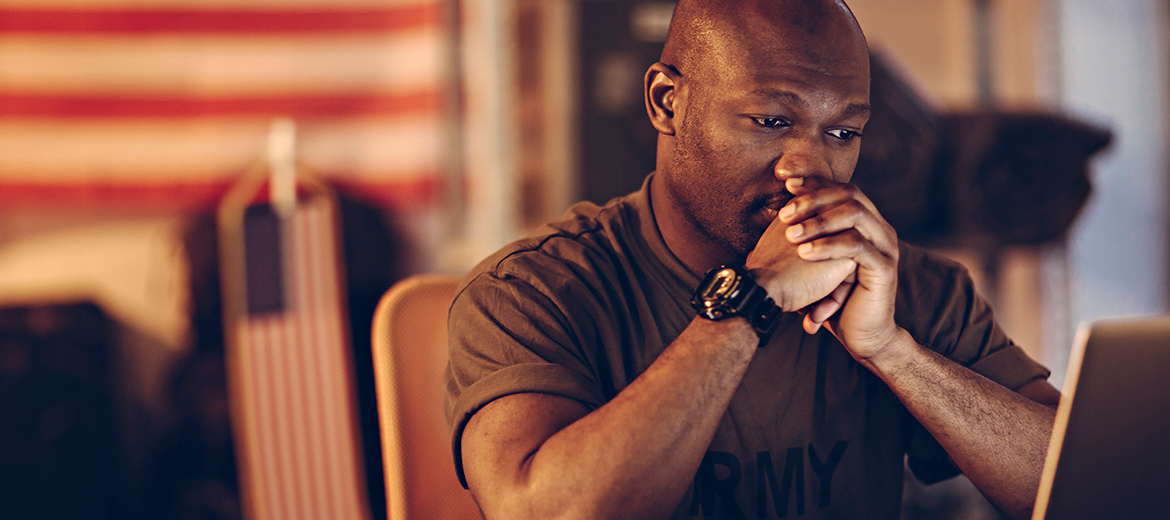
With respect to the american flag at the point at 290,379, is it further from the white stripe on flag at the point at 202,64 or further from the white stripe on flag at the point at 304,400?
the white stripe on flag at the point at 202,64

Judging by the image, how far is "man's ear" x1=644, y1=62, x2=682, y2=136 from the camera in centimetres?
97

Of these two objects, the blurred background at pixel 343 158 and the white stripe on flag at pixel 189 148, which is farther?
the white stripe on flag at pixel 189 148

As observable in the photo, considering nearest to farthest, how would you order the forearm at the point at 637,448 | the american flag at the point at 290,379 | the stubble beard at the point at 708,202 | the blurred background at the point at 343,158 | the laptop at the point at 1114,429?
the laptop at the point at 1114,429 → the forearm at the point at 637,448 → the stubble beard at the point at 708,202 → the american flag at the point at 290,379 → the blurred background at the point at 343,158

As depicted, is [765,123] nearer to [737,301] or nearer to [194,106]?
[737,301]

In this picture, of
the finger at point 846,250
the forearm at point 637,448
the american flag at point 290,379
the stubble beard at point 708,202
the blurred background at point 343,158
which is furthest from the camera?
the blurred background at point 343,158

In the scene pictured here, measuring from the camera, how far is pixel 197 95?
281 centimetres

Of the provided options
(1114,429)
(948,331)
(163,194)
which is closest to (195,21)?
(163,194)

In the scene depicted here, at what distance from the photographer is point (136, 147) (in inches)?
111

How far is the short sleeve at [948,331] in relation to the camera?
0.96 m

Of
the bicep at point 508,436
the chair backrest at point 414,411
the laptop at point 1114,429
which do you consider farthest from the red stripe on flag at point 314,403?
the laptop at point 1114,429

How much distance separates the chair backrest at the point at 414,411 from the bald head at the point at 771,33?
455 mm

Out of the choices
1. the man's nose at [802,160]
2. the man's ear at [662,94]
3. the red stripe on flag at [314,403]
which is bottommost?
the red stripe on flag at [314,403]

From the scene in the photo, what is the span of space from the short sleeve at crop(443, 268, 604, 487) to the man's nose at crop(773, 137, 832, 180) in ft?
0.94

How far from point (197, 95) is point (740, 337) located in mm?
2637
